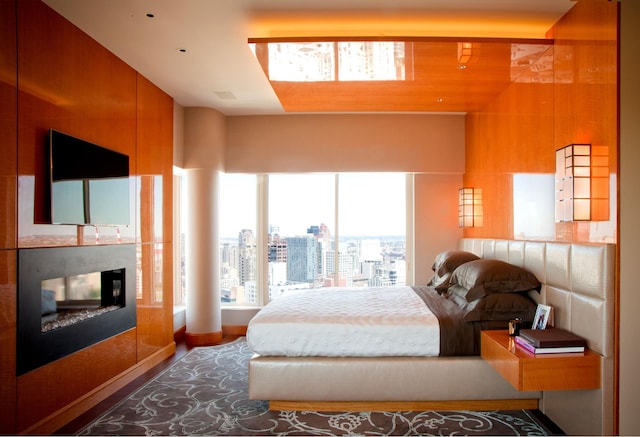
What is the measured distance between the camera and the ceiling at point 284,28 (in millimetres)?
2676

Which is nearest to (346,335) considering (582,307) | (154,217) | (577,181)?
(582,307)

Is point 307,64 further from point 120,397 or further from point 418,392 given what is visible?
point 120,397

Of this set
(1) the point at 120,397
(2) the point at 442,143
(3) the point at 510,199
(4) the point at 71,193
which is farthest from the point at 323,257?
(4) the point at 71,193

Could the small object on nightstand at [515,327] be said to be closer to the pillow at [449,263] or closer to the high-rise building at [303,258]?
the pillow at [449,263]

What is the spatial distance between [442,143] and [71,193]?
4027 millimetres

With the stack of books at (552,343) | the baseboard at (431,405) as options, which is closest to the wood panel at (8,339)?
the baseboard at (431,405)

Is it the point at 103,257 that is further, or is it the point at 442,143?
the point at 442,143

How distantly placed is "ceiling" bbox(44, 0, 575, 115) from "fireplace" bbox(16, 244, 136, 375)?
1.62m

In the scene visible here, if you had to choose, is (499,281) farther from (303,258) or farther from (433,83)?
(303,258)

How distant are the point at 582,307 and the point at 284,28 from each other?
8.94ft

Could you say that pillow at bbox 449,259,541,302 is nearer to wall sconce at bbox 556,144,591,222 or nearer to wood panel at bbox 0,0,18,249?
wall sconce at bbox 556,144,591,222

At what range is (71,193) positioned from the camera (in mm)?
2826

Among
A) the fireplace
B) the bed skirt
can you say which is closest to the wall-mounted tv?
the fireplace

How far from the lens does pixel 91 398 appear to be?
3.04 m
